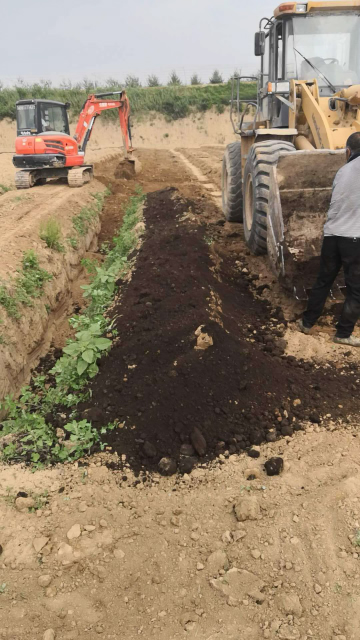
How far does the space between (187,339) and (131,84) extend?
4105 cm

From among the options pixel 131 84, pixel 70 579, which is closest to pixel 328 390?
pixel 70 579

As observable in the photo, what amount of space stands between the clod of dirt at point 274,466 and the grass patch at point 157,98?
33.7 metres

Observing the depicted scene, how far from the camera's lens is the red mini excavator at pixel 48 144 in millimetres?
12570

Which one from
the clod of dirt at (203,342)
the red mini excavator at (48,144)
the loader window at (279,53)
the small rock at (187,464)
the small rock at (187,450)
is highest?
the loader window at (279,53)

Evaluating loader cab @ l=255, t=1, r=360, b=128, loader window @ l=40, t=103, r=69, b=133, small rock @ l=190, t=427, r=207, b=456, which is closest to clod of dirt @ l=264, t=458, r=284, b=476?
small rock @ l=190, t=427, r=207, b=456

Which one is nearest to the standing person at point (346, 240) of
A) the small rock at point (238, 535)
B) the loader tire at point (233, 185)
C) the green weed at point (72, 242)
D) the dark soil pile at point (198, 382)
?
the dark soil pile at point (198, 382)

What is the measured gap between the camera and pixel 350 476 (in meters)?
3.01

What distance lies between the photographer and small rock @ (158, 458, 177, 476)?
3.21 metres

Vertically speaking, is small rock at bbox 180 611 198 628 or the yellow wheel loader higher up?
the yellow wheel loader

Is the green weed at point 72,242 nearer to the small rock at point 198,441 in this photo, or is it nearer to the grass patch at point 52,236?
the grass patch at point 52,236

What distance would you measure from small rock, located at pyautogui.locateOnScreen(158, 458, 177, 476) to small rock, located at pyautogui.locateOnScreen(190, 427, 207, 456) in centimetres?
20

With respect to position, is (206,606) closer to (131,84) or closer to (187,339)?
(187,339)

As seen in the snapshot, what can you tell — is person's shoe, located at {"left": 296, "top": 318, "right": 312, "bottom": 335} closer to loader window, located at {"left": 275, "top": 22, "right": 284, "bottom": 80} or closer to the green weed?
loader window, located at {"left": 275, "top": 22, "right": 284, "bottom": 80}

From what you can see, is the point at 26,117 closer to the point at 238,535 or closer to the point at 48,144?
the point at 48,144
